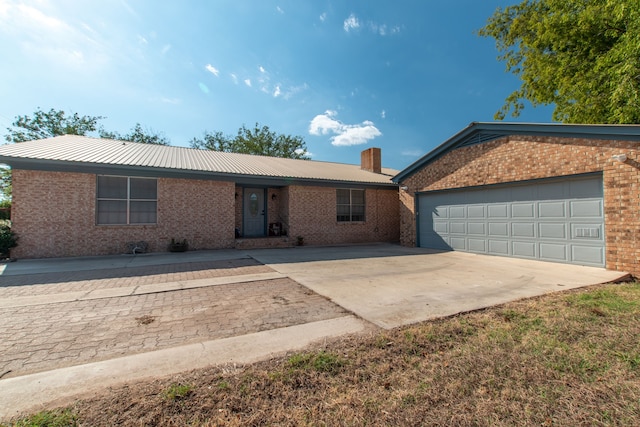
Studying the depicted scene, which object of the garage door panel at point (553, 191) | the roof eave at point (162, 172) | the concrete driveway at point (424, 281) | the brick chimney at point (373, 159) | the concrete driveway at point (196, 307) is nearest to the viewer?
the concrete driveway at point (196, 307)

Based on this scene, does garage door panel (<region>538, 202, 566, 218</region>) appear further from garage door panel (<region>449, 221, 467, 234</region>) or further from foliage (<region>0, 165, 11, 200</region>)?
foliage (<region>0, 165, 11, 200</region>)

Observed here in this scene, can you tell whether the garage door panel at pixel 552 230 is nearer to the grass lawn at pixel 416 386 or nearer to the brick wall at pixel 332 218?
the grass lawn at pixel 416 386

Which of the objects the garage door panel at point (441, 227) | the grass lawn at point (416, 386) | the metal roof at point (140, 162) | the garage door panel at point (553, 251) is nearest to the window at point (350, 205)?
the metal roof at point (140, 162)

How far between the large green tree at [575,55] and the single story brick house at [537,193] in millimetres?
4293

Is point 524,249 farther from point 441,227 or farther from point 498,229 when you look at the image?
point 441,227

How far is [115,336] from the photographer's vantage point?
3551 millimetres

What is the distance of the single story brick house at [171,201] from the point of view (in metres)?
9.73

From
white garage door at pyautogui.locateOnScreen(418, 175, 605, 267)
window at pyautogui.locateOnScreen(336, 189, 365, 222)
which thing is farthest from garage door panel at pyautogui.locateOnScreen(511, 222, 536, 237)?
window at pyautogui.locateOnScreen(336, 189, 365, 222)

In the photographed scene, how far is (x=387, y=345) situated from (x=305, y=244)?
1086 centimetres

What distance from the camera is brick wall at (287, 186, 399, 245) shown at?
13961mm

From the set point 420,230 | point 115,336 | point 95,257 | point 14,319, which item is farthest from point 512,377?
point 95,257

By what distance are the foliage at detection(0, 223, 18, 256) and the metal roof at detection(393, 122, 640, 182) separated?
49.1 feet

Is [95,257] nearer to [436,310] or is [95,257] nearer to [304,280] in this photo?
[304,280]

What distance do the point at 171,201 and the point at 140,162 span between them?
5.90 ft
